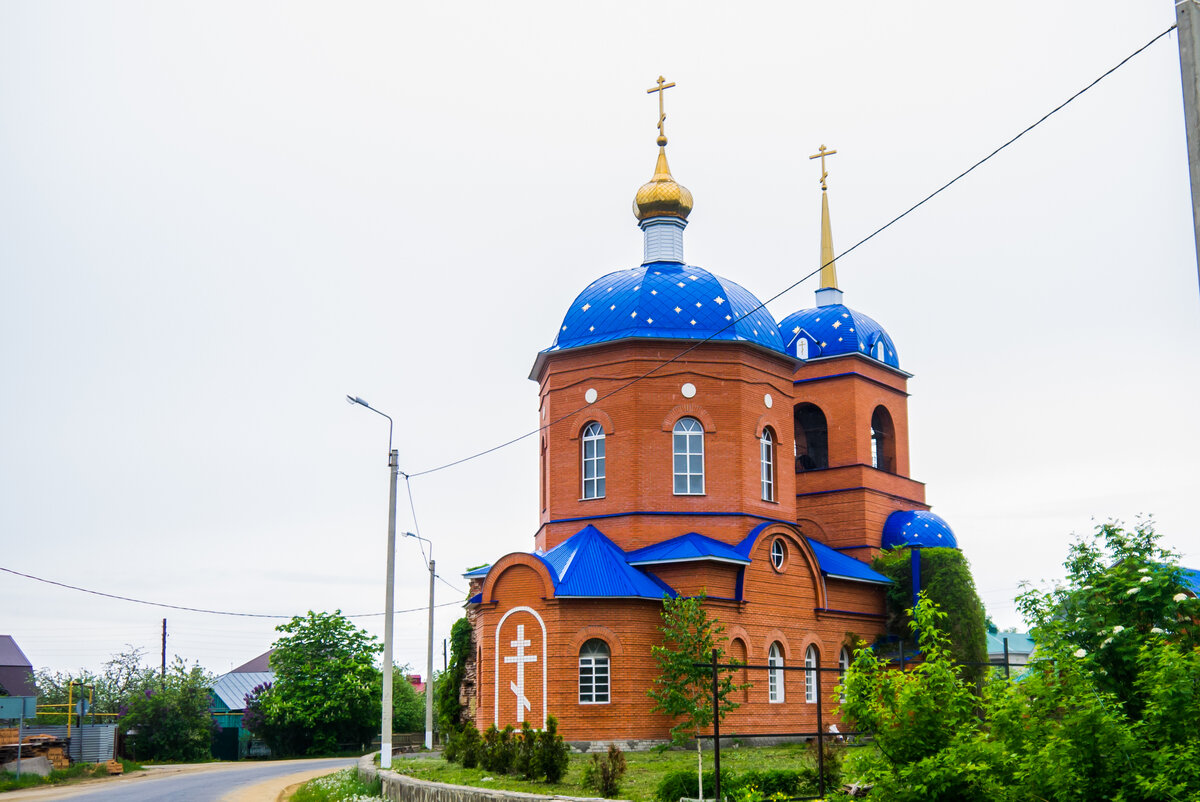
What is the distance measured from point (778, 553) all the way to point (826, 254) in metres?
10.8

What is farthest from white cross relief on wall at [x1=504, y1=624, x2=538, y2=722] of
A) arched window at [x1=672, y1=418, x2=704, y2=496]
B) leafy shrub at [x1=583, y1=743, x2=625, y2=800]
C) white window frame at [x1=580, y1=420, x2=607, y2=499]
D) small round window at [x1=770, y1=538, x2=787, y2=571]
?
leafy shrub at [x1=583, y1=743, x2=625, y2=800]

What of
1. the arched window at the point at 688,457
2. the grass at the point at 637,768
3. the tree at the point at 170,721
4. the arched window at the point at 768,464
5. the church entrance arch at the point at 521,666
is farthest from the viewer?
the tree at the point at 170,721

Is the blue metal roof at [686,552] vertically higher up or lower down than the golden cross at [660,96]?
lower down

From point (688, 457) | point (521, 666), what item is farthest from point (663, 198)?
point (521, 666)

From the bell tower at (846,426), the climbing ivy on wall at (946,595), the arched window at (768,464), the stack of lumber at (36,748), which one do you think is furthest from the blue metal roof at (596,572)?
the stack of lumber at (36,748)

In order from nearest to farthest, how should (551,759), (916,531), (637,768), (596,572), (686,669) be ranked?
(551,759)
(637,768)
(686,669)
(596,572)
(916,531)

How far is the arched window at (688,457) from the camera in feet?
74.3

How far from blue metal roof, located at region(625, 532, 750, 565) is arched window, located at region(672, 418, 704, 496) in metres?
0.98

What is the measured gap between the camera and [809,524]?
2766 centimetres

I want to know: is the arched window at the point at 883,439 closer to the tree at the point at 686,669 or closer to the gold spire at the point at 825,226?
the gold spire at the point at 825,226

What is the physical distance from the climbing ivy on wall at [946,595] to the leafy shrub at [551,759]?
11.7 m

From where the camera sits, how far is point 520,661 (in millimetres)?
20406

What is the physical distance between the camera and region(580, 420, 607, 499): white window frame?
23.0m

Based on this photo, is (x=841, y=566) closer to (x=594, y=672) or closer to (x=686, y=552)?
(x=686, y=552)
